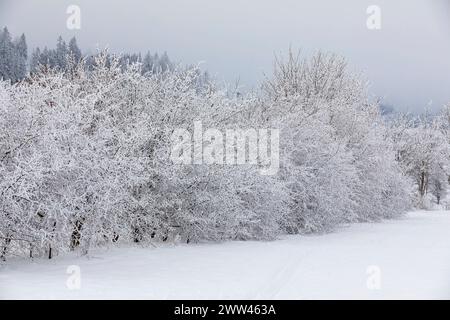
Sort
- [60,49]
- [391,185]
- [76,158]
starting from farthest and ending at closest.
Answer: [60,49] < [391,185] < [76,158]

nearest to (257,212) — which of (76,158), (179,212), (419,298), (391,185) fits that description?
(179,212)

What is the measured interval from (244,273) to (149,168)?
3.66m

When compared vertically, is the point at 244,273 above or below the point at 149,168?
below

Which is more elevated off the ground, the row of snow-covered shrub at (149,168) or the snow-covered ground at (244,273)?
the row of snow-covered shrub at (149,168)

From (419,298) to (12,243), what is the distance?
6784mm

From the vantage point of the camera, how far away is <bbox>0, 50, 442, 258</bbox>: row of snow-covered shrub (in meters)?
8.76

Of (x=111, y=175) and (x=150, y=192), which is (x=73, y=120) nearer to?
(x=111, y=175)

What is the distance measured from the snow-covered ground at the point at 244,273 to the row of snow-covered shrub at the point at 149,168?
68cm

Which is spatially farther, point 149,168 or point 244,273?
point 149,168

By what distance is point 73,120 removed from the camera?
9.36 m

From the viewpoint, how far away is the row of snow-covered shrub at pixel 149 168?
28.7 ft

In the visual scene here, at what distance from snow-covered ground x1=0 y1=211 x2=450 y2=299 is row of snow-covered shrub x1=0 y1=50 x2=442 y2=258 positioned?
2.22 feet

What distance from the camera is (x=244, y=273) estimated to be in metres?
8.71

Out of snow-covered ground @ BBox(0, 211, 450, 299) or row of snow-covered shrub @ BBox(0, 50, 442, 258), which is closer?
snow-covered ground @ BBox(0, 211, 450, 299)
